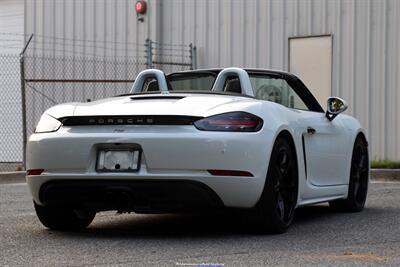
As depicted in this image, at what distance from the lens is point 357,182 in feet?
25.1

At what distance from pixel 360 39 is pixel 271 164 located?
1022 cm

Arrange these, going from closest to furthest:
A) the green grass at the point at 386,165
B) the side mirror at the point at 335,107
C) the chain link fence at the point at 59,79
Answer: the side mirror at the point at 335,107 → the green grass at the point at 386,165 → the chain link fence at the point at 59,79

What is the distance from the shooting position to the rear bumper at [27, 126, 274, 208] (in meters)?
5.35

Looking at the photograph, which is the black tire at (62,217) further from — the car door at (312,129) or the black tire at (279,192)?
the car door at (312,129)

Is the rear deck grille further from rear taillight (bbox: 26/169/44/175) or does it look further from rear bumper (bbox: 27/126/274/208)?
rear taillight (bbox: 26/169/44/175)

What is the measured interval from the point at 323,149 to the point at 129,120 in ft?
6.20

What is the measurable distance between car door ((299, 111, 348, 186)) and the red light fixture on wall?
1116cm

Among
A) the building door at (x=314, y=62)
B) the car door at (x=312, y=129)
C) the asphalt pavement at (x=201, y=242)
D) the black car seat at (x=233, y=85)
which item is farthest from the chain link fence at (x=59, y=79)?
the black car seat at (x=233, y=85)

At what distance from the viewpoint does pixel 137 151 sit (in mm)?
5465

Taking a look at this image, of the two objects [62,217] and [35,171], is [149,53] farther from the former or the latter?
[35,171]

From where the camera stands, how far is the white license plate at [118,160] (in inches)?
215

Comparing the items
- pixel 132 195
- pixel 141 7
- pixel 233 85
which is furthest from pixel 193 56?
pixel 132 195

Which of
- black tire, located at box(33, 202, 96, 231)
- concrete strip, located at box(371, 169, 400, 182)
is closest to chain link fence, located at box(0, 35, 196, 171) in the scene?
concrete strip, located at box(371, 169, 400, 182)

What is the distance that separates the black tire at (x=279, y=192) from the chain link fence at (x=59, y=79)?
37.7 ft
